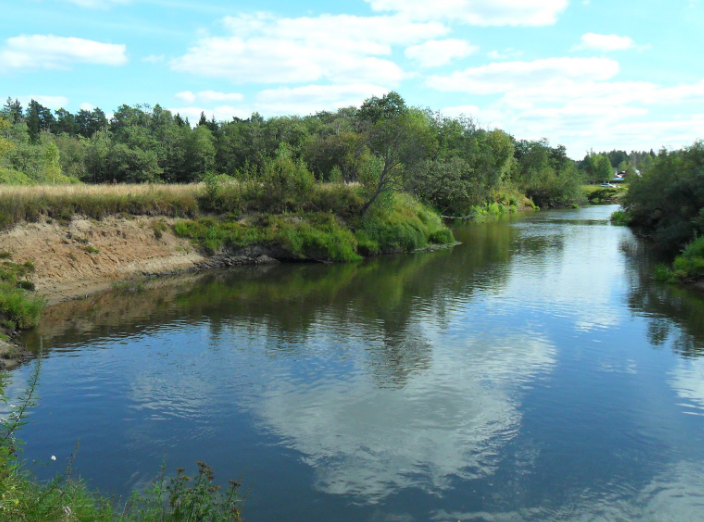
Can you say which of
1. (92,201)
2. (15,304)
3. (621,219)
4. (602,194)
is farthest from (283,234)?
Result: (602,194)

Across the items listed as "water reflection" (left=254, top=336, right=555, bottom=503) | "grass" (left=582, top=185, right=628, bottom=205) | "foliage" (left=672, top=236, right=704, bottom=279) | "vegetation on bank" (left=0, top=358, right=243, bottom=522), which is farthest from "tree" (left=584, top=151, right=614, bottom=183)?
"vegetation on bank" (left=0, top=358, right=243, bottom=522)

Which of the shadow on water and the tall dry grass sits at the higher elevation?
the tall dry grass

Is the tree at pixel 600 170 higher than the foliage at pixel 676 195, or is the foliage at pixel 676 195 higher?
the tree at pixel 600 170

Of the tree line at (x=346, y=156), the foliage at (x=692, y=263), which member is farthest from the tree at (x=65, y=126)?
the foliage at (x=692, y=263)

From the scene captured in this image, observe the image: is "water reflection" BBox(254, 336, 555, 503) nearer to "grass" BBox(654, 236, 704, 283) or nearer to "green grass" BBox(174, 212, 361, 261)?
"grass" BBox(654, 236, 704, 283)

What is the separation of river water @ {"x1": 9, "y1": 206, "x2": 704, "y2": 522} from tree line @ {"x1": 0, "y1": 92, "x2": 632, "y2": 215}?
19367mm

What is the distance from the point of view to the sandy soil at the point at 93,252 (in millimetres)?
25359

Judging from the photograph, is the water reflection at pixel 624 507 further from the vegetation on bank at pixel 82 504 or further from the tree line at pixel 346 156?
the tree line at pixel 346 156

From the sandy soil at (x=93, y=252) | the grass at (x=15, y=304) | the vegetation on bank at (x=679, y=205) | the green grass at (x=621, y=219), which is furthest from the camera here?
the green grass at (x=621, y=219)

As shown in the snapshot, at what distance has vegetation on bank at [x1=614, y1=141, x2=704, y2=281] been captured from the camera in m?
30.8

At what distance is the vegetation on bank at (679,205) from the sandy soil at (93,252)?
90.5ft

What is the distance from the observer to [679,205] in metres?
41.7

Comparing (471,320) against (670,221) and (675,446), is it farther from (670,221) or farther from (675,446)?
(670,221)

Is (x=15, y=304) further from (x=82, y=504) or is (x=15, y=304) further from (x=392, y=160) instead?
(x=392, y=160)
